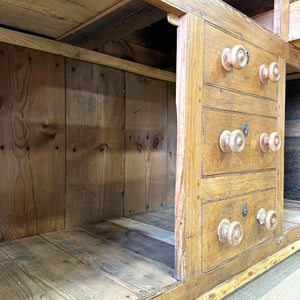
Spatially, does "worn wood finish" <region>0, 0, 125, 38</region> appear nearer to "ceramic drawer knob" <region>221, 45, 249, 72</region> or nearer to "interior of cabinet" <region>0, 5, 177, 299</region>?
"interior of cabinet" <region>0, 5, 177, 299</region>

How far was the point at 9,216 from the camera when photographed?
153 cm

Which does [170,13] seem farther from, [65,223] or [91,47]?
[65,223]

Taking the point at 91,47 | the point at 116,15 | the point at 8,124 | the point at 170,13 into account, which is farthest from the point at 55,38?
the point at 170,13

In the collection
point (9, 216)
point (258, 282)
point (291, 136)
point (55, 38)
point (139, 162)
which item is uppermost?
point (55, 38)

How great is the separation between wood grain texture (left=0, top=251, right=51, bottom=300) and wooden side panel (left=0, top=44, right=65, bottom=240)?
0.38 meters

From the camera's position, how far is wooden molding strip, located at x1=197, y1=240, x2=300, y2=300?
46.9 inches

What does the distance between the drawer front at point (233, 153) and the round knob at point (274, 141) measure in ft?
0.14

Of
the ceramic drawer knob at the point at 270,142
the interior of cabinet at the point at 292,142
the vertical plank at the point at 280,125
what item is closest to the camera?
the ceramic drawer knob at the point at 270,142

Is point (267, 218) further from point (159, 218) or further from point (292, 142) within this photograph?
point (292, 142)

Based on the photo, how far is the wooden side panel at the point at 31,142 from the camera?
4.97ft

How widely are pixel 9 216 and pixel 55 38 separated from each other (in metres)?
1.05

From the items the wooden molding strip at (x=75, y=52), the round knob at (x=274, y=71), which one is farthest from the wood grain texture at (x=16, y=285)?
the round knob at (x=274, y=71)

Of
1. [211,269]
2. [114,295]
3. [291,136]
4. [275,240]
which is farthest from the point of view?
[291,136]

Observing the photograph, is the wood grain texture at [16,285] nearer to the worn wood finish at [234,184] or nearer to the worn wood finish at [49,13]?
the worn wood finish at [234,184]
